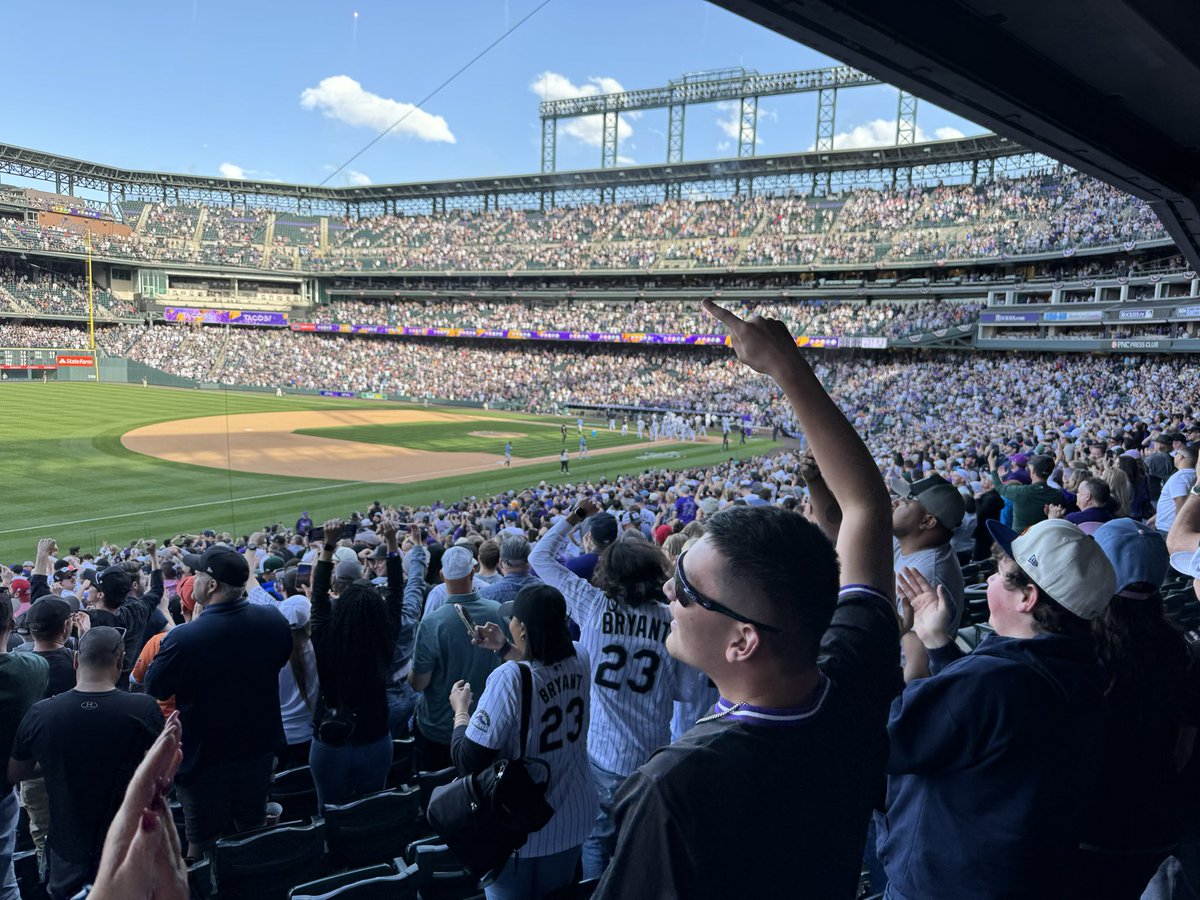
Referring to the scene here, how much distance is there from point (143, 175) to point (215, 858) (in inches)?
3497

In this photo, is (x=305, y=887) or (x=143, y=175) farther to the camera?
(x=143, y=175)

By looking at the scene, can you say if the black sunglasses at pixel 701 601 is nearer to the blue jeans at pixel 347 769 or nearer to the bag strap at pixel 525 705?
the bag strap at pixel 525 705

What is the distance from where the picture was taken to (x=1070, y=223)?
4753 cm

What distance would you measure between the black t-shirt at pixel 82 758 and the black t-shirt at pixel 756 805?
3.38 metres

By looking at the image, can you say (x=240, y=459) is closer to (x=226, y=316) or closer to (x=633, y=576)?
(x=633, y=576)

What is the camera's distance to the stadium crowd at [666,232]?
165 ft

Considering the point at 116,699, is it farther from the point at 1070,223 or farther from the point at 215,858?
the point at 1070,223

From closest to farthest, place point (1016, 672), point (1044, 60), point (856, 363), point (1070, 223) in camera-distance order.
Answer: point (1016, 672) < point (1044, 60) < point (1070, 223) < point (856, 363)

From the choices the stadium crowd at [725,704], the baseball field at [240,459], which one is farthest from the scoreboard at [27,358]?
the stadium crowd at [725,704]

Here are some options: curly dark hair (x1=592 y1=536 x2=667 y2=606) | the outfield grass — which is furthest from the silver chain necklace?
the outfield grass

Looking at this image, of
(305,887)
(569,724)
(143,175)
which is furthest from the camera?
(143,175)

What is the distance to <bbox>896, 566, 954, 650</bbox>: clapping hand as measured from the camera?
2.89 m

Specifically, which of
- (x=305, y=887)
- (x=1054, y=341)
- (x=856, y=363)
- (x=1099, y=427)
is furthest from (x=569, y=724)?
(x=856, y=363)

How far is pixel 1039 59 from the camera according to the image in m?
6.00
